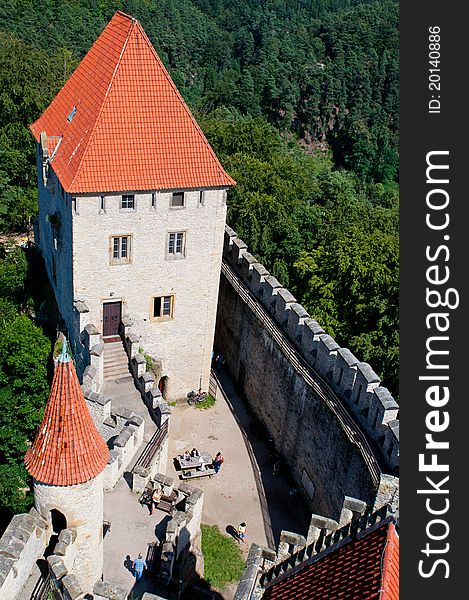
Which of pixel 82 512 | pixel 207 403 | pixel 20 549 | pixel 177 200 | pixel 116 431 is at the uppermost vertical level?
pixel 177 200

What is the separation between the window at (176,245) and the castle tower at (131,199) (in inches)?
2.1

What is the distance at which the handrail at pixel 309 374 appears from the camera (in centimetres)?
2455

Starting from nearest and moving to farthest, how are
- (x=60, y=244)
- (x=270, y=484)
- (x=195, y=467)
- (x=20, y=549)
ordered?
(x=20, y=549)
(x=195, y=467)
(x=270, y=484)
(x=60, y=244)

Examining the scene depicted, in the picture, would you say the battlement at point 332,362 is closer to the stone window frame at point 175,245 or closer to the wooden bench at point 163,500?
Answer: the stone window frame at point 175,245

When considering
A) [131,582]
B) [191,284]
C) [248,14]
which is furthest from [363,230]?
[248,14]

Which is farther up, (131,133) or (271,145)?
(131,133)

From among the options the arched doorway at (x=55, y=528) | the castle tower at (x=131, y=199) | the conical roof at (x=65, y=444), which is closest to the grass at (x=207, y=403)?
the castle tower at (x=131, y=199)

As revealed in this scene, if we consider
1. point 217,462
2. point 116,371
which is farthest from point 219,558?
point 116,371

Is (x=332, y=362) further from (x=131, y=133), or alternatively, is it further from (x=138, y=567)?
(x=131, y=133)

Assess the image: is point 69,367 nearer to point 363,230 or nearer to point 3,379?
point 3,379

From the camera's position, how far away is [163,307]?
3297 centimetres

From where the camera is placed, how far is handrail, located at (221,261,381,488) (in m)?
24.5

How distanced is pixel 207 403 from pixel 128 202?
1166 centimetres

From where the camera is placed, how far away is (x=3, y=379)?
31.5m
